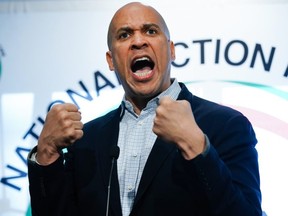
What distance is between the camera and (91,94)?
217 cm

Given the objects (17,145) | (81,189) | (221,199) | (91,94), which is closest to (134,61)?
(81,189)

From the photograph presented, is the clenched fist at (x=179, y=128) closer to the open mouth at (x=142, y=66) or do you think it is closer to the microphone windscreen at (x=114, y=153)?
the microphone windscreen at (x=114, y=153)

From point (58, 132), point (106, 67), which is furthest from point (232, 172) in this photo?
point (106, 67)

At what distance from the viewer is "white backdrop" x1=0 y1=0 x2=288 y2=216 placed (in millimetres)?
1990

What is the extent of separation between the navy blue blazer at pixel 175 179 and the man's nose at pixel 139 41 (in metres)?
0.21

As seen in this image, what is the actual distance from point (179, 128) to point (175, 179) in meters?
0.23

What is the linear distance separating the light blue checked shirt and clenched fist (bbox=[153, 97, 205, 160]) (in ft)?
0.96

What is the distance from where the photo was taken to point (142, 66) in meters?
1.47

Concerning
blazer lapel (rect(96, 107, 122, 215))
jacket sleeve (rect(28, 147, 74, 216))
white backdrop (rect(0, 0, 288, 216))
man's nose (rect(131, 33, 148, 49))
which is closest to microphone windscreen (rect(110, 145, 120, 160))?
blazer lapel (rect(96, 107, 122, 215))

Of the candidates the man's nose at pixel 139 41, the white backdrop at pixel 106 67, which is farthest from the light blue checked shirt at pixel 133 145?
the white backdrop at pixel 106 67

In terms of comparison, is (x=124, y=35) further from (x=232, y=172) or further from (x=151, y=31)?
(x=232, y=172)

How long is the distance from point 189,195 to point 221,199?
0.61ft

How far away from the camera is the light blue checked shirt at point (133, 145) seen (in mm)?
1279

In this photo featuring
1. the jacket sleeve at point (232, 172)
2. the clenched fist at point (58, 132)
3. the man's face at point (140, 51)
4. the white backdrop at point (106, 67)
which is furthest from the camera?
the white backdrop at point (106, 67)
